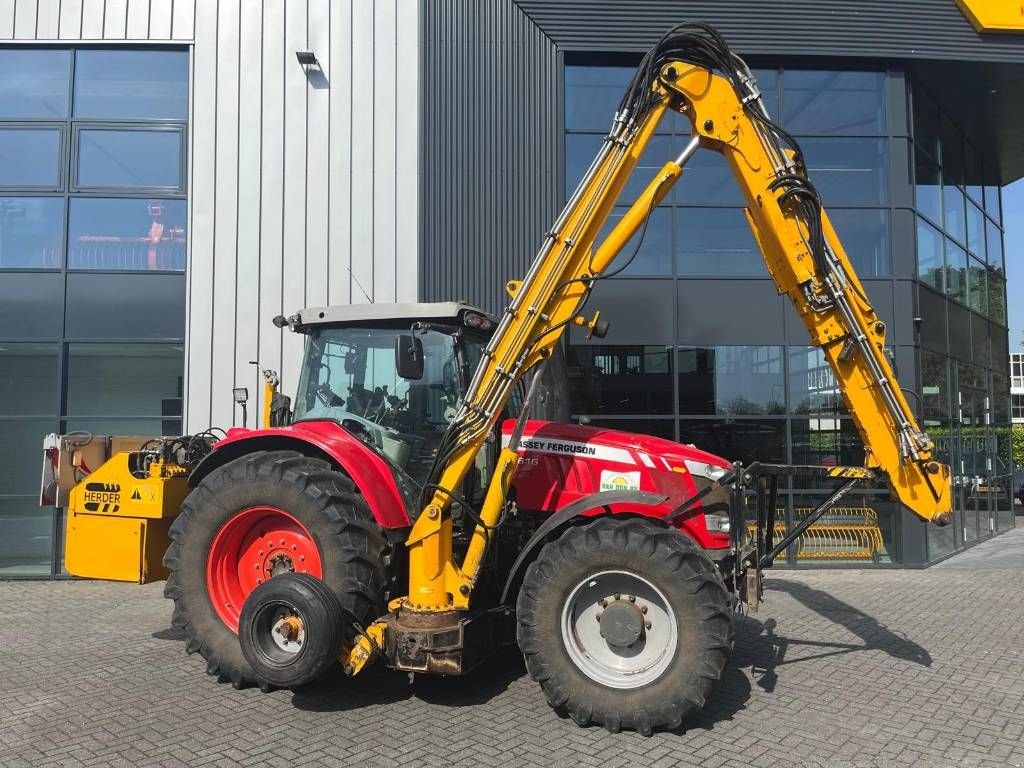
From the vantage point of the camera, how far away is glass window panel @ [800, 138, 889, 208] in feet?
34.1

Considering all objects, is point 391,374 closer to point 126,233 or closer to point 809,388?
point 126,233

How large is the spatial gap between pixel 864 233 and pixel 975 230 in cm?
466

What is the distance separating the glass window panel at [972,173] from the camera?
12891 millimetres

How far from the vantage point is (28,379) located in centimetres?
937

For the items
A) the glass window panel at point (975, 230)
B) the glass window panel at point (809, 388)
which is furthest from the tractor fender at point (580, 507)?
the glass window panel at point (975, 230)

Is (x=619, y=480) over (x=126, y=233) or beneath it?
beneath

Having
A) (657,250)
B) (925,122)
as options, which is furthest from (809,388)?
(925,122)

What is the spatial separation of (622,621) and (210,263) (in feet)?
24.1

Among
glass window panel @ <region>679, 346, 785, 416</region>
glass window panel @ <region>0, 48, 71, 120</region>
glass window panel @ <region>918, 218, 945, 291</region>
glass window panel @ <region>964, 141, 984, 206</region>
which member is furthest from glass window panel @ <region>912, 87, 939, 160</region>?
glass window panel @ <region>0, 48, 71, 120</region>

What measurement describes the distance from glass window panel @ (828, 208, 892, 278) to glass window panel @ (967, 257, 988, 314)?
357 centimetres

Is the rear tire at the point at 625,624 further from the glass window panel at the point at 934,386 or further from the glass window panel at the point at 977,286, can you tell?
the glass window panel at the point at 977,286

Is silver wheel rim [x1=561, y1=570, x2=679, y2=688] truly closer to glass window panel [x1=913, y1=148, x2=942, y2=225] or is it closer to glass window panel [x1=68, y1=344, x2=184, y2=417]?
glass window panel [x1=68, y1=344, x2=184, y2=417]

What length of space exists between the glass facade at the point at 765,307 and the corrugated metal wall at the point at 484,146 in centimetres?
54

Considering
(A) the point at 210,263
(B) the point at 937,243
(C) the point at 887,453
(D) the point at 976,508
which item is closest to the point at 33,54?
A: (A) the point at 210,263
